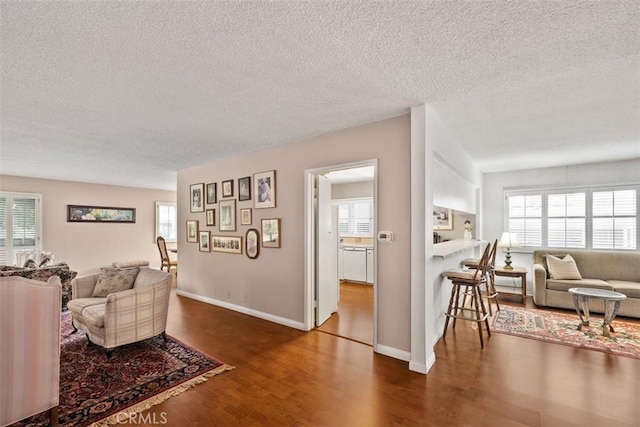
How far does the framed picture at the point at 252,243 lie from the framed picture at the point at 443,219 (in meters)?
3.29

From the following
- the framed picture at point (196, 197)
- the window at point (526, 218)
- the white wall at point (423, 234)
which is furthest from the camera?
the window at point (526, 218)

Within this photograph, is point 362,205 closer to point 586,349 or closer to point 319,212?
point 319,212

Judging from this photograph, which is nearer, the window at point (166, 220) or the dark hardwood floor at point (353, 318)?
the dark hardwood floor at point (353, 318)

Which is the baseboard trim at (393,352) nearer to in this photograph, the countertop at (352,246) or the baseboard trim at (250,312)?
the baseboard trim at (250,312)

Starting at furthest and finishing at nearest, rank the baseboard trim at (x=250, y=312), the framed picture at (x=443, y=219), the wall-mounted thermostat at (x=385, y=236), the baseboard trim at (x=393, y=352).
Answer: the framed picture at (x=443, y=219), the baseboard trim at (x=250, y=312), the wall-mounted thermostat at (x=385, y=236), the baseboard trim at (x=393, y=352)

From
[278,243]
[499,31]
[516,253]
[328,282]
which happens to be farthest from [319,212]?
[516,253]

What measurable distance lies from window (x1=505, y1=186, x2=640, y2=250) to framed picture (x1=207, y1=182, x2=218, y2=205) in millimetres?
5811

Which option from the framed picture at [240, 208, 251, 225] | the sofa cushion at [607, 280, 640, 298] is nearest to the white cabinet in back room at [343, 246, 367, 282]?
the framed picture at [240, 208, 251, 225]

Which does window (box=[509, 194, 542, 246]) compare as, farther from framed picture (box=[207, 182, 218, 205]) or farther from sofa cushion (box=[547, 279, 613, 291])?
framed picture (box=[207, 182, 218, 205])

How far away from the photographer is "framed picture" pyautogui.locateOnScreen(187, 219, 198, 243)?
18.1 ft

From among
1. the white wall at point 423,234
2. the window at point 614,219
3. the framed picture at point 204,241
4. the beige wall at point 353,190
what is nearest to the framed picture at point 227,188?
the framed picture at point 204,241

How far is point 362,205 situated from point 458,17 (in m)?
5.76

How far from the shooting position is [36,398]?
198 cm

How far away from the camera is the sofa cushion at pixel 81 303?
10.9ft
